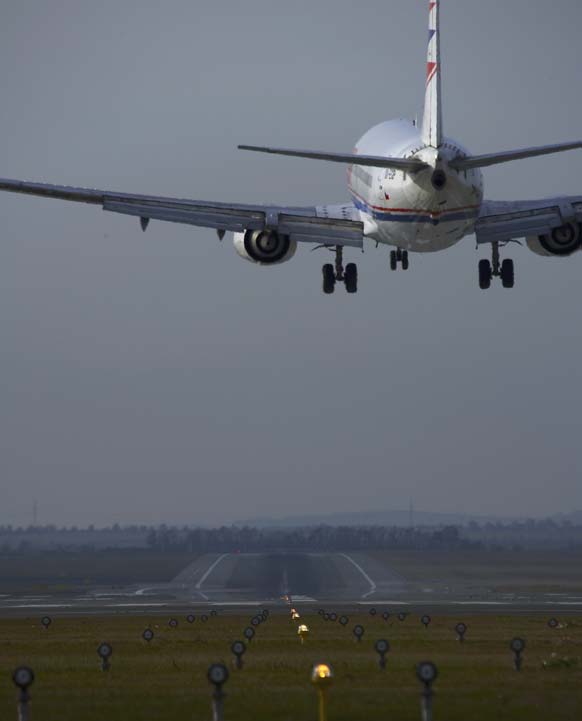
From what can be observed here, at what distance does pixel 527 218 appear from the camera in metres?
66.8

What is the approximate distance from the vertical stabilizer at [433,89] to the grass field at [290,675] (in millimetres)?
20567

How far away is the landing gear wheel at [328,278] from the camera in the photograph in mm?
72812

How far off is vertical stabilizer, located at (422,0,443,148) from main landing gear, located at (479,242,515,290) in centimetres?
935

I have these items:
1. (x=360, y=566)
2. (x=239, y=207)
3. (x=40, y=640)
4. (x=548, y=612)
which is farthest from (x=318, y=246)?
(x=360, y=566)

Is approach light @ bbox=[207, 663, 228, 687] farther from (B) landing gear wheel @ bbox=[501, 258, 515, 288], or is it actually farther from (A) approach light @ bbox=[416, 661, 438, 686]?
(B) landing gear wheel @ bbox=[501, 258, 515, 288]

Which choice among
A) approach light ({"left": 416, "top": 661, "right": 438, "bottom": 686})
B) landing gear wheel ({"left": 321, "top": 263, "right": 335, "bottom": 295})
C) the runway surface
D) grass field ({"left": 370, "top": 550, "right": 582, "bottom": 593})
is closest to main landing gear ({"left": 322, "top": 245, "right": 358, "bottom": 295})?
landing gear wheel ({"left": 321, "top": 263, "right": 335, "bottom": 295})

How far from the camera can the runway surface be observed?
10150 cm

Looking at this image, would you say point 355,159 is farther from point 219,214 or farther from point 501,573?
point 501,573

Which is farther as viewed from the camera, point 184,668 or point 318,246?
point 318,246

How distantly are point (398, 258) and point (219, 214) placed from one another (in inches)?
454

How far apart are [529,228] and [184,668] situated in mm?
28460

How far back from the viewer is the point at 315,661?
5153 cm

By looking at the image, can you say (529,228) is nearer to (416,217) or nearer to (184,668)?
(416,217)

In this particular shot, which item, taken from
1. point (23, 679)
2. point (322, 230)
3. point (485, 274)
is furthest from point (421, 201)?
point (23, 679)
